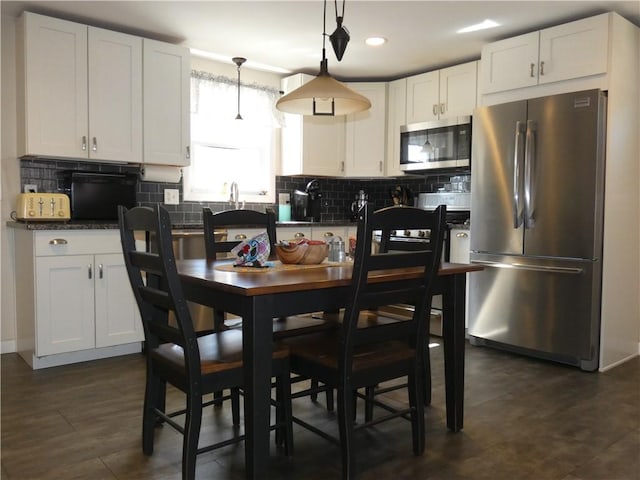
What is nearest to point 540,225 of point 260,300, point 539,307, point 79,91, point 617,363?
point 539,307

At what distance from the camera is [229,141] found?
468cm

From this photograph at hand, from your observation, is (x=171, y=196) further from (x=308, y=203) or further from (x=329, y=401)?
(x=329, y=401)

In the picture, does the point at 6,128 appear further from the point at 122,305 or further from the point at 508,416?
the point at 508,416

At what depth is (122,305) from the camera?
353 cm

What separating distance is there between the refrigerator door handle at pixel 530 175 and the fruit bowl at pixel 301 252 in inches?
70.8

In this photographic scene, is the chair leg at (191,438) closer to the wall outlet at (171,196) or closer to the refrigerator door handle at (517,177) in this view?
the refrigerator door handle at (517,177)

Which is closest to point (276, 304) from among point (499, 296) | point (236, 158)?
point (499, 296)

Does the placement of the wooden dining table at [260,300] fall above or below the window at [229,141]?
below

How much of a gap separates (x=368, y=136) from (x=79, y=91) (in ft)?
8.20

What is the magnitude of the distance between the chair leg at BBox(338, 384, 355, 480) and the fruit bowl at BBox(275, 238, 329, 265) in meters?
0.61

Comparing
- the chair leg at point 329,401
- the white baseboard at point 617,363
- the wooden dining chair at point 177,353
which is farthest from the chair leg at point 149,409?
the white baseboard at point 617,363

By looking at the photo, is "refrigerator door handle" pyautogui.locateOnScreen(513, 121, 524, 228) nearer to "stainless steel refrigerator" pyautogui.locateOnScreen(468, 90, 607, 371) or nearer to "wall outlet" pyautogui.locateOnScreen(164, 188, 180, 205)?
"stainless steel refrigerator" pyautogui.locateOnScreen(468, 90, 607, 371)

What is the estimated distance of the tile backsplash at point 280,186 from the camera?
12.1ft

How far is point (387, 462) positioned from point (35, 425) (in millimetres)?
1569
